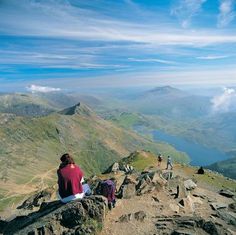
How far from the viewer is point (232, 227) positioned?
36812mm

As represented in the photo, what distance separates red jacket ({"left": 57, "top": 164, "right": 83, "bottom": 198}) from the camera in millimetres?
30469

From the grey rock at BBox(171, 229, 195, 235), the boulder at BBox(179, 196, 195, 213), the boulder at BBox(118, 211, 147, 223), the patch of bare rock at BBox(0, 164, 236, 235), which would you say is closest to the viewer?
the patch of bare rock at BBox(0, 164, 236, 235)

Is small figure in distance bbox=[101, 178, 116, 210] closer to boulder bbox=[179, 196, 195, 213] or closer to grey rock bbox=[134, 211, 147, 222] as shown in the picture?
grey rock bbox=[134, 211, 147, 222]

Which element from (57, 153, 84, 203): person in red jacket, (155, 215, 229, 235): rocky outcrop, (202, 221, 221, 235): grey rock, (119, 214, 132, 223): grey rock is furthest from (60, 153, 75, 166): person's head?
(202, 221, 221, 235): grey rock

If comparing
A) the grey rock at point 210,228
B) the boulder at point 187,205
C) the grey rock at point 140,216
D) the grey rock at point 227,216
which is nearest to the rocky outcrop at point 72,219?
the grey rock at point 140,216

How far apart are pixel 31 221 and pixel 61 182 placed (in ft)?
19.5

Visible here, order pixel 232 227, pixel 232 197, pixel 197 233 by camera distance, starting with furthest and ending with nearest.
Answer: pixel 232 197 < pixel 232 227 < pixel 197 233

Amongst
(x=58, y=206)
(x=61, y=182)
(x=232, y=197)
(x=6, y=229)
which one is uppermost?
(x=61, y=182)

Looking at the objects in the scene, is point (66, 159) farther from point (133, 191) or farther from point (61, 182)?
point (133, 191)

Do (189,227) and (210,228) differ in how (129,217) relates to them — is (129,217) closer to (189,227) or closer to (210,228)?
(189,227)

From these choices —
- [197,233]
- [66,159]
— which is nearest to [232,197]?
[197,233]

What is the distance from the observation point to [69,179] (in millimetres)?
30719

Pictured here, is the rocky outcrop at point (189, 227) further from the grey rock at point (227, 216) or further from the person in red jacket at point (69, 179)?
the person in red jacket at point (69, 179)

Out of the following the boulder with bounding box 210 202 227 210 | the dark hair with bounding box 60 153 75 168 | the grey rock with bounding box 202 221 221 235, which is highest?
the dark hair with bounding box 60 153 75 168
